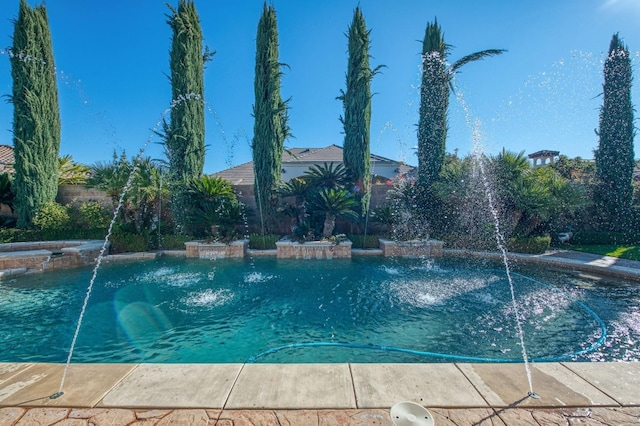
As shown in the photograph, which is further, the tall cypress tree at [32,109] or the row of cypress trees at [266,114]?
the row of cypress trees at [266,114]

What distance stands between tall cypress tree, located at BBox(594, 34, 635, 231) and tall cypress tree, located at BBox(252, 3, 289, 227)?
51.1ft

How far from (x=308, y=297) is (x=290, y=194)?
690 cm

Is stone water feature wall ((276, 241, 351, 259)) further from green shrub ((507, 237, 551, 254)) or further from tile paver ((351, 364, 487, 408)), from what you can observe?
tile paver ((351, 364, 487, 408))

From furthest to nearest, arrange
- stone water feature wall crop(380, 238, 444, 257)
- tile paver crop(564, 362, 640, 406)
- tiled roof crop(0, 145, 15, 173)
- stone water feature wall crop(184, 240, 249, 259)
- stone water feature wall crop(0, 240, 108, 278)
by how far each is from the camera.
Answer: tiled roof crop(0, 145, 15, 173) < stone water feature wall crop(380, 238, 444, 257) < stone water feature wall crop(184, 240, 249, 259) < stone water feature wall crop(0, 240, 108, 278) < tile paver crop(564, 362, 640, 406)

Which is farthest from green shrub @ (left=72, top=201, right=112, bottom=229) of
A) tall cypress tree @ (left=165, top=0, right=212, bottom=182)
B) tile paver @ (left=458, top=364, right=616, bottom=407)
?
tile paver @ (left=458, top=364, right=616, bottom=407)

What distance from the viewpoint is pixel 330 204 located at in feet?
37.8

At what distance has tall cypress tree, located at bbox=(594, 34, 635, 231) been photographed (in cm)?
1374

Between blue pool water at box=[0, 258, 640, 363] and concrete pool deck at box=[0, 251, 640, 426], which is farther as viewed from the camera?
blue pool water at box=[0, 258, 640, 363]

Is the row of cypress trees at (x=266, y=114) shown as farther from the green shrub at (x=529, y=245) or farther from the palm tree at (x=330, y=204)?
the green shrub at (x=529, y=245)

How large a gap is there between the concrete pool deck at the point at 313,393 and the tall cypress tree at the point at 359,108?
420 inches

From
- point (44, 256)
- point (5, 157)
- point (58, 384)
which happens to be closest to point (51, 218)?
point (44, 256)

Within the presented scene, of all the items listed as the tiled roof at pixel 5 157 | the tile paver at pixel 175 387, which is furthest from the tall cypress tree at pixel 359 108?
the tiled roof at pixel 5 157

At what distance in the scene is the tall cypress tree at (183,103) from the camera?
12625 mm

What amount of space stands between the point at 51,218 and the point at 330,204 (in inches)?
443
